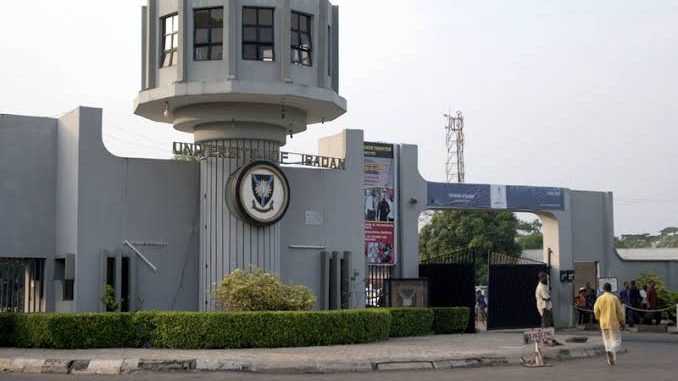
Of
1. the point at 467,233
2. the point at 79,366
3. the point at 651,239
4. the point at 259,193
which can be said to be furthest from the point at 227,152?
the point at 651,239

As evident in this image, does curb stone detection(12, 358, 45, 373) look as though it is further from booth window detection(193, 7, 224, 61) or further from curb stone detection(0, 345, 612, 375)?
booth window detection(193, 7, 224, 61)

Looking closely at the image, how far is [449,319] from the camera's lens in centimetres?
2753

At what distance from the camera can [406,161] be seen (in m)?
29.4

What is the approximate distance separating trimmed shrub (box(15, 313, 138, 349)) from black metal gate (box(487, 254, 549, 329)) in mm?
13609

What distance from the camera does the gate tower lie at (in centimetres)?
2302

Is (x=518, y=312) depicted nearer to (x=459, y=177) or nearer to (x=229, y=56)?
(x=229, y=56)

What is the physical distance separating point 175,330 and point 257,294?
7.17 ft

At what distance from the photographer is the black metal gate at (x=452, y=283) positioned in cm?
2862

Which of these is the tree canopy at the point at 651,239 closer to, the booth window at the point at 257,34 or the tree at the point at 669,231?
the tree at the point at 669,231

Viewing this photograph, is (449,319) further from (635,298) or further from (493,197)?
(635,298)

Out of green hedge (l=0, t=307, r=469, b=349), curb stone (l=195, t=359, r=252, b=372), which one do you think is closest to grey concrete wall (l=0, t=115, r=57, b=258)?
green hedge (l=0, t=307, r=469, b=349)

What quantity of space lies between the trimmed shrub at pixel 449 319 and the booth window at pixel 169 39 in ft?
34.0

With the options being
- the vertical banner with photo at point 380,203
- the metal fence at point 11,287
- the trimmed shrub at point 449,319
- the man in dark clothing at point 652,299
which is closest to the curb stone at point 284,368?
the metal fence at point 11,287

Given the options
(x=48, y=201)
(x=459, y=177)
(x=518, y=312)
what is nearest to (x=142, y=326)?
(x=48, y=201)
